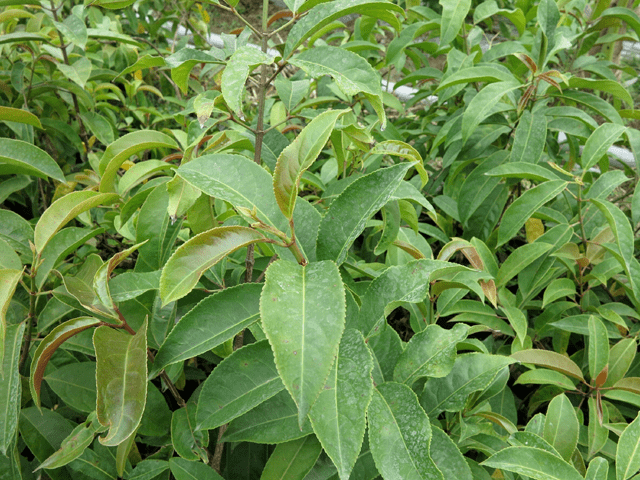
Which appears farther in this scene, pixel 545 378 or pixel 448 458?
pixel 545 378

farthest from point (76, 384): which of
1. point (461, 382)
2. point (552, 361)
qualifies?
point (552, 361)

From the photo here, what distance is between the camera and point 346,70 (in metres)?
0.67

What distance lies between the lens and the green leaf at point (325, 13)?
2.16ft

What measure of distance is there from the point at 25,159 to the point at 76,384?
0.45m

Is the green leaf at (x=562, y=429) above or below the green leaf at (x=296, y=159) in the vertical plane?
below

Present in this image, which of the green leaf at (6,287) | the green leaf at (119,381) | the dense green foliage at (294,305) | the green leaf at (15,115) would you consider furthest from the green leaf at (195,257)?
the green leaf at (15,115)

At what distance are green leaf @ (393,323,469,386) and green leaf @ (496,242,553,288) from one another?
18.9 inches

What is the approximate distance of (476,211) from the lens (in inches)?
52.6

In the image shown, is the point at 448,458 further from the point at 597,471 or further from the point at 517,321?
the point at 517,321

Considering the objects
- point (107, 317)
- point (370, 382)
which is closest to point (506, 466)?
point (370, 382)

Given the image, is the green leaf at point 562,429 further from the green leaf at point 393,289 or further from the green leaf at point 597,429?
the green leaf at point 393,289

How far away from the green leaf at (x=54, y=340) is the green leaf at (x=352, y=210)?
335 millimetres

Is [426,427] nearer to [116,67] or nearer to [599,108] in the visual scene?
[599,108]

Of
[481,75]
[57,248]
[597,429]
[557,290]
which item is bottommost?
[597,429]
